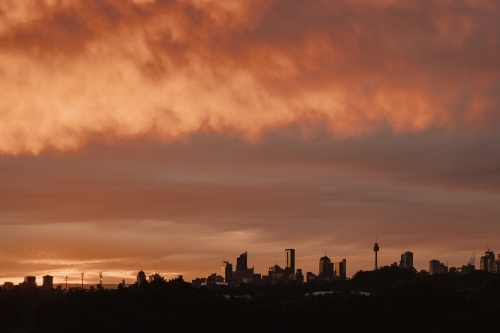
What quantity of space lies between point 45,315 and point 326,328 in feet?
279

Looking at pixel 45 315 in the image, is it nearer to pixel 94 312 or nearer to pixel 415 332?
pixel 94 312

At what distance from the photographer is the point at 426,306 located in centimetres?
9162

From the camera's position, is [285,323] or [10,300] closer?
[285,323]

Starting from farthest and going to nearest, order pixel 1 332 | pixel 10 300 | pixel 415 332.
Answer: pixel 10 300 → pixel 1 332 → pixel 415 332

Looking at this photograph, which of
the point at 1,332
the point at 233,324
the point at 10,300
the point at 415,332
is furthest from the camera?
the point at 10,300

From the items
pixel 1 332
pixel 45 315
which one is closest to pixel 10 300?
pixel 45 315

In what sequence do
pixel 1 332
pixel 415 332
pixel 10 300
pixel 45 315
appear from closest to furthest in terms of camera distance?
pixel 415 332 < pixel 1 332 < pixel 45 315 < pixel 10 300

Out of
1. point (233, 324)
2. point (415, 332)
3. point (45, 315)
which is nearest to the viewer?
point (415, 332)

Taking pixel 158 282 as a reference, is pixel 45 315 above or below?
below

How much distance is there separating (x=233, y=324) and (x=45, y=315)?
80.4 meters

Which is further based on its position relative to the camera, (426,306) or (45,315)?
(45,315)

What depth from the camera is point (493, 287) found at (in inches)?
4144

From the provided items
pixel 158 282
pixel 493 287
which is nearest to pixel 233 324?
pixel 158 282

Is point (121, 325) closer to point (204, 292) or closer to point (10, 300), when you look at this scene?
point (204, 292)
